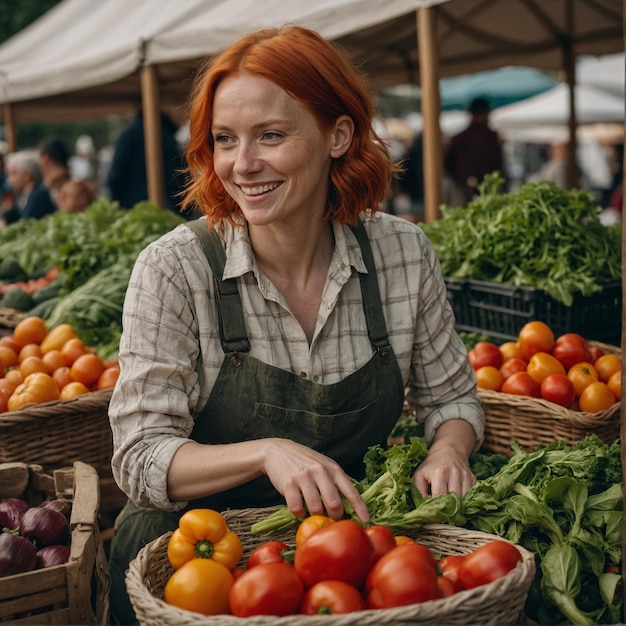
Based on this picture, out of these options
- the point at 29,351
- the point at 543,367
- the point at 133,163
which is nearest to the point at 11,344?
the point at 29,351

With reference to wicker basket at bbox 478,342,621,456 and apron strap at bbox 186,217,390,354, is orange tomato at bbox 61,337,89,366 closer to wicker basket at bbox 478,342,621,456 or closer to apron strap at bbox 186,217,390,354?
apron strap at bbox 186,217,390,354

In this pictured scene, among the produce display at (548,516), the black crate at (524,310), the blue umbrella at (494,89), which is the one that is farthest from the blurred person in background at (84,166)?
the produce display at (548,516)

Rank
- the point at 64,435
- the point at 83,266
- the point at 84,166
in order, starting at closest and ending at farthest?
the point at 64,435
the point at 83,266
the point at 84,166

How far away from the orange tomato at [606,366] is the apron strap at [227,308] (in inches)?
68.5

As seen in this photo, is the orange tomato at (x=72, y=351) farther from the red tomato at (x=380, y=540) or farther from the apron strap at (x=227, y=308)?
the red tomato at (x=380, y=540)

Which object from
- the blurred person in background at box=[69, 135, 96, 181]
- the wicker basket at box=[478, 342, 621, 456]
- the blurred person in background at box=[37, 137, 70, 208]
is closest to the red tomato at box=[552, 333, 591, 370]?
the wicker basket at box=[478, 342, 621, 456]

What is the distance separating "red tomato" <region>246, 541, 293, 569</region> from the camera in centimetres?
183

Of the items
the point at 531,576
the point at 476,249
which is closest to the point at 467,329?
the point at 476,249

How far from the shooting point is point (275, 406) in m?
2.46

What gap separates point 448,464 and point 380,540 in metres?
0.62

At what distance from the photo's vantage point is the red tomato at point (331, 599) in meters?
1.66

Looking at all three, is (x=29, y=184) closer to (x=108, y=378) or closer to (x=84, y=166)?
(x=108, y=378)

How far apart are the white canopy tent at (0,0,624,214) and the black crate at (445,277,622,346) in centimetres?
94

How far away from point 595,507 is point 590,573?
16 centimetres
